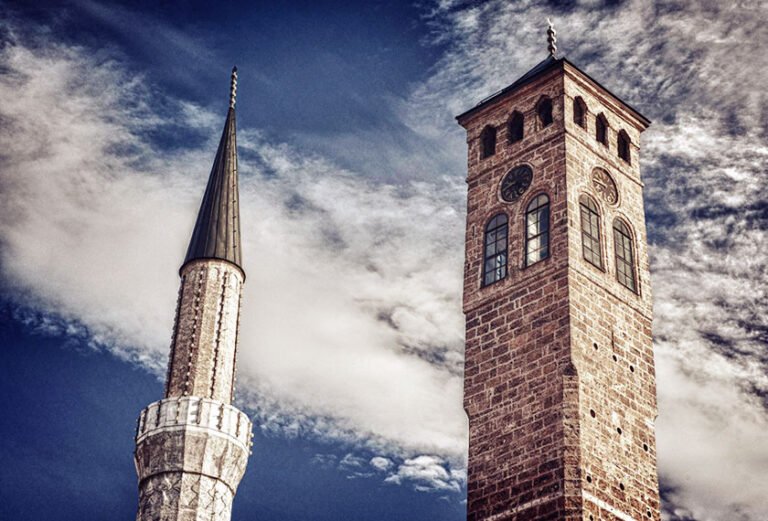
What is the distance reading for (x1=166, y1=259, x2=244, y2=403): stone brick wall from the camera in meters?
30.7

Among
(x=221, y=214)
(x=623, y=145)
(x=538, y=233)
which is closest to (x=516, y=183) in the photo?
(x=538, y=233)

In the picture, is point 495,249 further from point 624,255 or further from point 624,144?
point 624,144

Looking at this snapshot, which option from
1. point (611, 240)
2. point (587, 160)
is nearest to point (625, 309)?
point (611, 240)

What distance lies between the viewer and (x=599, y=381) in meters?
29.8

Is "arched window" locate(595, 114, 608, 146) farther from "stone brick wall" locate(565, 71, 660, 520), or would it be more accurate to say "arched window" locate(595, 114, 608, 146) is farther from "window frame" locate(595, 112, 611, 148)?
"stone brick wall" locate(565, 71, 660, 520)

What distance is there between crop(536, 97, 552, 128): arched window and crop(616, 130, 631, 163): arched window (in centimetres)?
229

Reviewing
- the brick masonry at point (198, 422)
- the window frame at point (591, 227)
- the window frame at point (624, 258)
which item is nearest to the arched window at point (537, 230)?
the window frame at point (591, 227)

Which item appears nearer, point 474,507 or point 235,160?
point 474,507

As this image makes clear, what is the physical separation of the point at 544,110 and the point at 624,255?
4290mm

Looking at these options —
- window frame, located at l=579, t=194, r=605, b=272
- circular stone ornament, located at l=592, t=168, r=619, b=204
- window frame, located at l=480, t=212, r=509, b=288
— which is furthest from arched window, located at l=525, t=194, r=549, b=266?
circular stone ornament, located at l=592, t=168, r=619, b=204

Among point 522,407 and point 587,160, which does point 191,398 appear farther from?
point 587,160

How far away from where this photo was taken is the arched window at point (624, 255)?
1297 inches

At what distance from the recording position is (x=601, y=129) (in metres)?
35.4

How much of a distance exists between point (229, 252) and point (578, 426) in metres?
9.63
